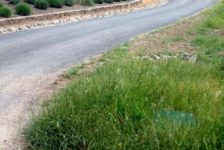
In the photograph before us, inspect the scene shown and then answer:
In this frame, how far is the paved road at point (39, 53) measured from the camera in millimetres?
8203

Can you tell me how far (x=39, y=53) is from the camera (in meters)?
13.3

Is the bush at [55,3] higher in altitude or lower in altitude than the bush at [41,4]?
lower

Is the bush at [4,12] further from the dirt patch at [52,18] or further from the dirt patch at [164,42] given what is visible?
the dirt patch at [164,42]

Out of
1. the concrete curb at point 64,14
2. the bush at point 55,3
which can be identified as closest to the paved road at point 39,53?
the concrete curb at point 64,14

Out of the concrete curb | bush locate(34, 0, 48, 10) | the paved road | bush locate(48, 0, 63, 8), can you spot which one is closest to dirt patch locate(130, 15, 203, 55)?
the paved road

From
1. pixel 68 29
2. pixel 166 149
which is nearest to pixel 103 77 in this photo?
pixel 166 149

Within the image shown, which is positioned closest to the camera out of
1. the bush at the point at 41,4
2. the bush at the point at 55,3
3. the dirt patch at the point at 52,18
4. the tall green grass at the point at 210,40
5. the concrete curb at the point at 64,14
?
the tall green grass at the point at 210,40

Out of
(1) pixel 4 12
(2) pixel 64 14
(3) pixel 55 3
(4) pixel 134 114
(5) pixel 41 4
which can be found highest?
(4) pixel 134 114

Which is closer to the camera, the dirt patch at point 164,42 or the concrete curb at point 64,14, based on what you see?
the dirt patch at point 164,42

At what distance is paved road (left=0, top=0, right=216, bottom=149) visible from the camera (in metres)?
8.20

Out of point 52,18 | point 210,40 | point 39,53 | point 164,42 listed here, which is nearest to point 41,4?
point 52,18

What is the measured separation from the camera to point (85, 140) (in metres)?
6.36

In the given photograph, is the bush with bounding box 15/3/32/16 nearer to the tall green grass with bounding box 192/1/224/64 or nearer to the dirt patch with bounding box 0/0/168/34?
the dirt patch with bounding box 0/0/168/34

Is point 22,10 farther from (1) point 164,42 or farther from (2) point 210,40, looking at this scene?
(2) point 210,40
